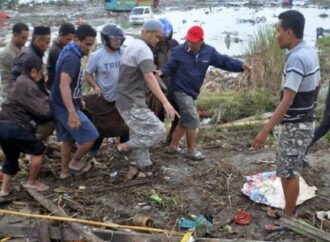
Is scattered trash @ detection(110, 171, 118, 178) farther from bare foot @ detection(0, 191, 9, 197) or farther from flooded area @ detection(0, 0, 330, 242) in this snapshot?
bare foot @ detection(0, 191, 9, 197)

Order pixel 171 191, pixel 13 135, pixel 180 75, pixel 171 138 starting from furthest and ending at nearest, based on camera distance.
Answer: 1. pixel 171 138
2. pixel 180 75
3. pixel 171 191
4. pixel 13 135

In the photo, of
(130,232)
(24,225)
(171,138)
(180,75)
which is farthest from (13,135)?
(171,138)

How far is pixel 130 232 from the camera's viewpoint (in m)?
4.40

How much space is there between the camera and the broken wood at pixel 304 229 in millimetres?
4066

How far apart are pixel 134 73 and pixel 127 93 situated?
247 millimetres

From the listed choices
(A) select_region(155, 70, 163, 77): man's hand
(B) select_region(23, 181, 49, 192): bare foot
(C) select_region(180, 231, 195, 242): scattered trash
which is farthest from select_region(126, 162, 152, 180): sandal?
(C) select_region(180, 231, 195, 242): scattered trash

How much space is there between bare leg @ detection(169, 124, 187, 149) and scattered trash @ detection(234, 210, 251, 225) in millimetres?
1793

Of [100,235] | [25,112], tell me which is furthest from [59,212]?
[25,112]

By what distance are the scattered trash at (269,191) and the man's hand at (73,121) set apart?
6.42 ft

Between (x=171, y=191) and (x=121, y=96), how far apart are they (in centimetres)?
122

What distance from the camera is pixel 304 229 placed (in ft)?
13.7

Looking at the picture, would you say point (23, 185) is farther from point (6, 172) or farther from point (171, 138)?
point (171, 138)

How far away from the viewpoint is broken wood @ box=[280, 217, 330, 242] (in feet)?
13.3

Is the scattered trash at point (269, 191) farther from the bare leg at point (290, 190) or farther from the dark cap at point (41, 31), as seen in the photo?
the dark cap at point (41, 31)
